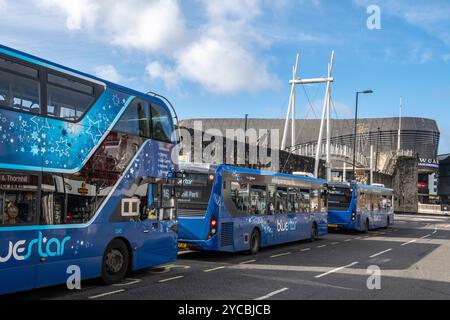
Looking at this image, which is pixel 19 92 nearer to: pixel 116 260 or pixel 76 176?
pixel 76 176

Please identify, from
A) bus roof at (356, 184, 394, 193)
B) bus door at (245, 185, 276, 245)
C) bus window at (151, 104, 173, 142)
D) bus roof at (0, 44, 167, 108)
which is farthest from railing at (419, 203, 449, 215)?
bus roof at (0, 44, 167, 108)

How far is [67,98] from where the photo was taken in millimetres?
9008

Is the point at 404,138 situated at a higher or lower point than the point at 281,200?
higher

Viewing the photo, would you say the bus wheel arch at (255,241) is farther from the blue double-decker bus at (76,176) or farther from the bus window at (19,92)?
the bus window at (19,92)

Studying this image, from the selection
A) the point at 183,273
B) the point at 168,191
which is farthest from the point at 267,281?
the point at 168,191

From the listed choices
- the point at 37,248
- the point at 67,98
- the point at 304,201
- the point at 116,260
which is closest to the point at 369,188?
the point at 304,201

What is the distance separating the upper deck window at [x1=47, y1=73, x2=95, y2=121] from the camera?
8.67 meters

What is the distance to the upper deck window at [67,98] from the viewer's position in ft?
28.5

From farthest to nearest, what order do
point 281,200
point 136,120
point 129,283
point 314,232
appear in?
point 314,232, point 281,200, point 136,120, point 129,283

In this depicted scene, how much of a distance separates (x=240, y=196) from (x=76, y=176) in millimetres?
7427
